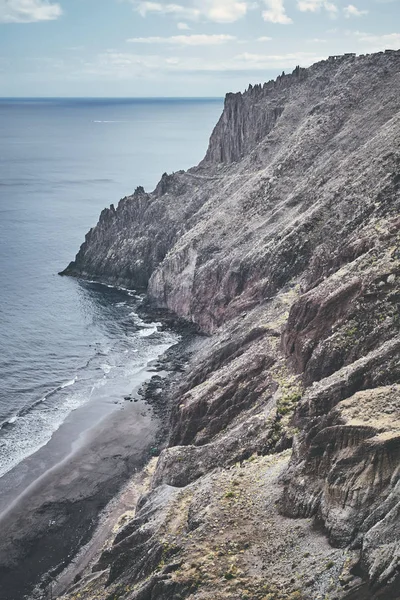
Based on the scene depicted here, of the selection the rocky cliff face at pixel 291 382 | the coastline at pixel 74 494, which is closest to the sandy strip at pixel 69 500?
the coastline at pixel 74 494

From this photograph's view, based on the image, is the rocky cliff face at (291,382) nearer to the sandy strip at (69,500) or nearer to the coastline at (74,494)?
the coastline at (74,494)

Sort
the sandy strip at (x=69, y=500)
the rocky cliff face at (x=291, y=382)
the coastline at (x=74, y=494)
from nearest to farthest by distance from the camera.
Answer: the rocky cliff face at (x=291, y=382) < the coastline at (x=74, y=494) < the sandy strip at (x=69, y=500)

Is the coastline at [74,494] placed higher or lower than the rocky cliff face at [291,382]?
lower

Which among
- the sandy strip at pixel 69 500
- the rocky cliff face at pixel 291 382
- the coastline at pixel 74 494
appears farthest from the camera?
the sandy strip at pixel 69 500

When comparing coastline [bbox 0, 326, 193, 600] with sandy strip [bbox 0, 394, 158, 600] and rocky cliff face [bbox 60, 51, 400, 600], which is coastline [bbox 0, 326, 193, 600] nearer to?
sandy strip [bbox 0, 394, 158, 600]

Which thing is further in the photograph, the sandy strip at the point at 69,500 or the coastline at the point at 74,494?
the sandy strip at the point at 69,500

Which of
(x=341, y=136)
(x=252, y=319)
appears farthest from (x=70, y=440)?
(x=341, y=136)

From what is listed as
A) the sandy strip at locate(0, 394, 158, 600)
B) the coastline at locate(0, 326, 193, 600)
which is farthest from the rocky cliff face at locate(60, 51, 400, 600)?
the sandy strip at locate(0, 394, 158, 600)
